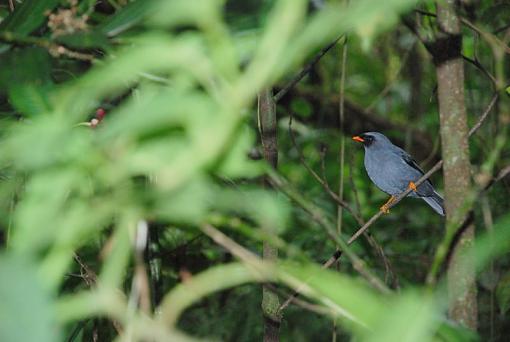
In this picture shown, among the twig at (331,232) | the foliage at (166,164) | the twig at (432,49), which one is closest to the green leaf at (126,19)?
the foliage at (166,164)

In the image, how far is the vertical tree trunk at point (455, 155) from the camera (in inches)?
58.4

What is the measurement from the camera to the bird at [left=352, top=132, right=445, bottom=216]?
588 cm

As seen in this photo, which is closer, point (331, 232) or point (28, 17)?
point (331, 232)

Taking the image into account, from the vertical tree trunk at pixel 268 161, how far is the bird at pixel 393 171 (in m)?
3.57

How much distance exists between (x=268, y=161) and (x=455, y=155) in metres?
0.78

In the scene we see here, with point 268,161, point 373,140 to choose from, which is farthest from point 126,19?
point 373,140

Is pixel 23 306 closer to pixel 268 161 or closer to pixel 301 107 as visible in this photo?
pixel 268 161

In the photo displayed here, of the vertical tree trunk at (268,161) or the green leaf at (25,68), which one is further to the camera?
the vertical tree trunk at (268,161)

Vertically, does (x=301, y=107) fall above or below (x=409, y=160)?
above

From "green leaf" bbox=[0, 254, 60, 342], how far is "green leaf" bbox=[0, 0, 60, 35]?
68 centimetres

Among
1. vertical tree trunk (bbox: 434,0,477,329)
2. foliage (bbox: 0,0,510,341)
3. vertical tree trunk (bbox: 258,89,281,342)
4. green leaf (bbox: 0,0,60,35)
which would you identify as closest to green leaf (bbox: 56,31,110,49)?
foliage (bbox: 0,0,510,341)

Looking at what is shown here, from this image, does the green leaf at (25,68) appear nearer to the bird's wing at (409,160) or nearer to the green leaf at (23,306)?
the green leaf at (23,306)

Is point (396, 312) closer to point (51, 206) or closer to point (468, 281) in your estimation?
point (51, 206)

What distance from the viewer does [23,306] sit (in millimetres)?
711
